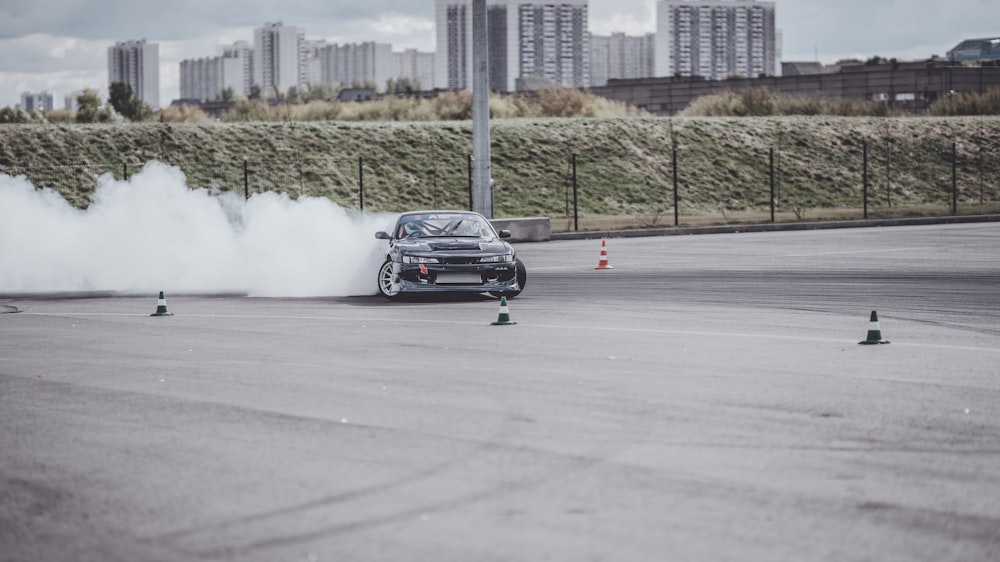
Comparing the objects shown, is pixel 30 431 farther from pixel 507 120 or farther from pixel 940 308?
pixel 507 120

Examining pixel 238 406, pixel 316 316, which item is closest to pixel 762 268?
pixel 316 316

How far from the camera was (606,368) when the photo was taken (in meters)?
11.3

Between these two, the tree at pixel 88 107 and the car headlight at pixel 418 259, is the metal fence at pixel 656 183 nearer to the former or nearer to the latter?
the tree at pixel 88 107

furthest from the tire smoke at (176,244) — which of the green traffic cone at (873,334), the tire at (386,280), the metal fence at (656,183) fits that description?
the metal fence at (656,183)

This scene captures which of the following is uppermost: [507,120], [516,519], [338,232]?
[507,120]

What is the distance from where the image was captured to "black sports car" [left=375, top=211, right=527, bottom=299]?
1820 centimetres

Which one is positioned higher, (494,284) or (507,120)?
(507,120)

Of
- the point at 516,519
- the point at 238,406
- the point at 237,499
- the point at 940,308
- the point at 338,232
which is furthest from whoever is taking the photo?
the point at 338,232

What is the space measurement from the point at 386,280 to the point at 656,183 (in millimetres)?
38074

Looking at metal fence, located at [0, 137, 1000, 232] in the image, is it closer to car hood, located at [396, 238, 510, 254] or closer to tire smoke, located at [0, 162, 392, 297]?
tire smoke, located at [0, 162, 392, 297]

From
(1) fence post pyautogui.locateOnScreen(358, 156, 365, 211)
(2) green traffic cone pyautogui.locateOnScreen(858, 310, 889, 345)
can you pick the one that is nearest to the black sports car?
(2) green traffic cone pyautogui.locateOnScreen(858, 310, 889, 345)

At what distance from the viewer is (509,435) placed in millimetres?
8250

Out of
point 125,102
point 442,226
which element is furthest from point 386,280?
point 125,102

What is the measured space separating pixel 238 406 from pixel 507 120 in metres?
53.2
